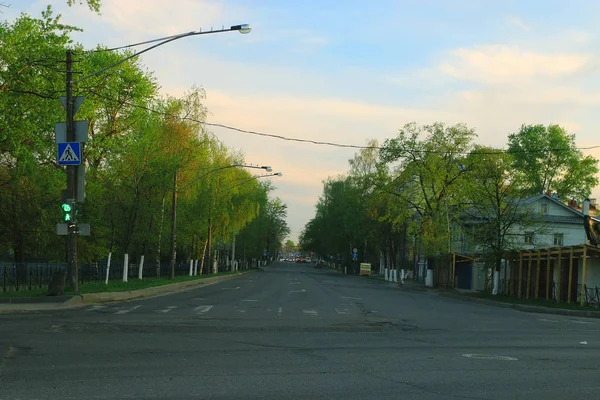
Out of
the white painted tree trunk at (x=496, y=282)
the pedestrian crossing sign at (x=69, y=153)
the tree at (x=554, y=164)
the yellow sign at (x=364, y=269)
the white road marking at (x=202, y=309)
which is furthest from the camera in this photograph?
the yellow sign at (x=364, y=269)

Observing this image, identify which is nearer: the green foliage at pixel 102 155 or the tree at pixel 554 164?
the green foliage at pixel 102 155

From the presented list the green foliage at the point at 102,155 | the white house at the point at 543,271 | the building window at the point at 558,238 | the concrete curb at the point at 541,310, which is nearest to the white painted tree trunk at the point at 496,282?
the white house at the point at 543,271

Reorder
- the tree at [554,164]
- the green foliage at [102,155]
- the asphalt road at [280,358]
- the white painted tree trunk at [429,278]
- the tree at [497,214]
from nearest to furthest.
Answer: the asphalt road at [280,358] → the green foliage at [102,155] → the tree at [497,214] → the white painted tree trunk at [429,278] → the tree at [554,164]

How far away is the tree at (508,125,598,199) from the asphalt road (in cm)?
6582

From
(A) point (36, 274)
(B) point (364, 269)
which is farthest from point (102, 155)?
(B) point (364, 269)

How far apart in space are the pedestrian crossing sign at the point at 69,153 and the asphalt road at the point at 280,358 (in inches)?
204

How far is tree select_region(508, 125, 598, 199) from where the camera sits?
7988 centimetres

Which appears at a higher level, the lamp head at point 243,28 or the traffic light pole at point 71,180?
the lamp head at point 243,28

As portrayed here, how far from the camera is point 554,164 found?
81188 millimetres

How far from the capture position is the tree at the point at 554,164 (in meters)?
79.9

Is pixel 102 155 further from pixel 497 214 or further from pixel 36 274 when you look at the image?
pixel 497 214

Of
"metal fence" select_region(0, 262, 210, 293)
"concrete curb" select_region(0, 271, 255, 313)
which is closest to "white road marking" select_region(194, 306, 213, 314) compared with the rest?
"concrete curb" select_region(0, 271, 255, 313)

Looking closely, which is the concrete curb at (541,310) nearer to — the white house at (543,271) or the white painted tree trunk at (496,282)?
the white house at (543,271)

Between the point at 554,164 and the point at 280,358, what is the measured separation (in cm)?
7705
